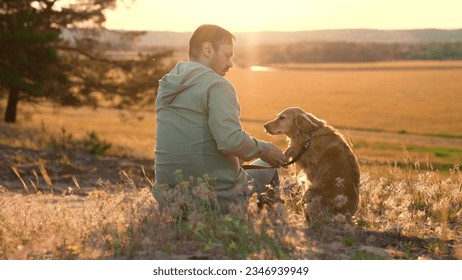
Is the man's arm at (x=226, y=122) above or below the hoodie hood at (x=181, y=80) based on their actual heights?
below

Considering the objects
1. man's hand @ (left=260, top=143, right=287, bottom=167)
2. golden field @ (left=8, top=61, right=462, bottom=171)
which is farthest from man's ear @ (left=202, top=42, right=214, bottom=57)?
golden field @ (left=8, top=61, right=462, bottom=171)

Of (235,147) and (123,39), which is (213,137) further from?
(123,39)

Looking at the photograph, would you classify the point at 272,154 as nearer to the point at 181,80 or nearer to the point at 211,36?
the point at 181,80

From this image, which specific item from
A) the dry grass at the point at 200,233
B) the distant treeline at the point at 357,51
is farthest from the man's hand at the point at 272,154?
the distant treeline at the point at 357,51

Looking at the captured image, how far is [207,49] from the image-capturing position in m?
5.93

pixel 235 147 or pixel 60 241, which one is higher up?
pixel 235 147

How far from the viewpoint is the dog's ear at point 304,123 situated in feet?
24.2

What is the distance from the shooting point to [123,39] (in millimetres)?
25266

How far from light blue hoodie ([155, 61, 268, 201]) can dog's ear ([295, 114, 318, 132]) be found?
1.45m

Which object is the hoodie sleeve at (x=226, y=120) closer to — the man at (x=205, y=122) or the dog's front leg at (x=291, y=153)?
the man at (x=205, y=122)

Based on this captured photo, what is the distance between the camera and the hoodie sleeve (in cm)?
575

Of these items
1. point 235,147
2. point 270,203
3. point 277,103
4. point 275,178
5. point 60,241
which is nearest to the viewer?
point 60,241

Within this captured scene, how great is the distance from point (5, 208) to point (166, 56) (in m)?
17.8

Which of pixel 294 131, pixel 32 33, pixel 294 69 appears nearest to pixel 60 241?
pixel 294 131
